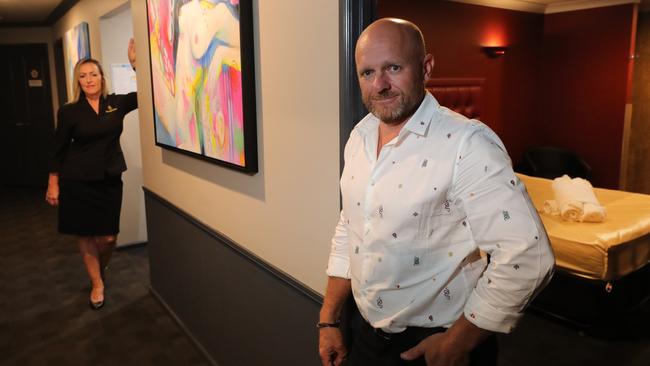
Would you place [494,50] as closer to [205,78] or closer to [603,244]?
[603,244]

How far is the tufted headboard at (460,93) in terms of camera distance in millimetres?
4629

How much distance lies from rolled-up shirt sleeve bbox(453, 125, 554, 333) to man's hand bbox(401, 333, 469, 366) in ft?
0.30

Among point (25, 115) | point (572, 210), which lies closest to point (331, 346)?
point (572, 210)

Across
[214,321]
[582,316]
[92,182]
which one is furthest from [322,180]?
[92,182]

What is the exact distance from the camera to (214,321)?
2594mm

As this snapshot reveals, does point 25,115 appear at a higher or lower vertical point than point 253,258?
higher

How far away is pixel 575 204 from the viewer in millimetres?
3076

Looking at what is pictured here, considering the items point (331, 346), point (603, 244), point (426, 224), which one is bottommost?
point (603, 244)

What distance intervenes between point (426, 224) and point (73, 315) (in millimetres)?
3020

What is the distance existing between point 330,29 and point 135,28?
2.18 m

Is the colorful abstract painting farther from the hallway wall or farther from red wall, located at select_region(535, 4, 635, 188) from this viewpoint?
red wall, located at select_region(535, 4, 635, 188)

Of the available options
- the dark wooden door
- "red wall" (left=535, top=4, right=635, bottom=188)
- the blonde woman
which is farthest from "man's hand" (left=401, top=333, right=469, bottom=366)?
the dark wooden door

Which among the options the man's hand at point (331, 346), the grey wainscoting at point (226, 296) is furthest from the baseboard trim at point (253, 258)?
the man's hand at point (331, 346)

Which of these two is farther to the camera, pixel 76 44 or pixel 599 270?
pixel 76 44
